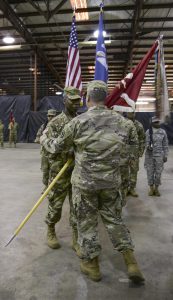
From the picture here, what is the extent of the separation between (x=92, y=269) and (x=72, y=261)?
1.22 ft

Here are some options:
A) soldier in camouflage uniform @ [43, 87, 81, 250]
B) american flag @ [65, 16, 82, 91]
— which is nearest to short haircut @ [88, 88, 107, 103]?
soldier in camouflage uniform @ [43, 87, 81, 250]

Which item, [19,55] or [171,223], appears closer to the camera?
[171,223]

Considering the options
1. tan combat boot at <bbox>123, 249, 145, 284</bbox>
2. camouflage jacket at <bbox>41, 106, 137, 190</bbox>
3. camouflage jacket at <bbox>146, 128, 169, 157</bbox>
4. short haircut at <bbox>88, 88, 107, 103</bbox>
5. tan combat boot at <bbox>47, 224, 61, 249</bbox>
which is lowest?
tan combat boot at <bbox>47, 224, 61, 249</bbox>

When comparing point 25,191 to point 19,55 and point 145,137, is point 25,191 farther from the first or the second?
point 19,55

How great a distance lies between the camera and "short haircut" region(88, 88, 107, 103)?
234 cm

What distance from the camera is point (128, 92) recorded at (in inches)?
134

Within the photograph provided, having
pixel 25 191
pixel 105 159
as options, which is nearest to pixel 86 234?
pixel 105 159

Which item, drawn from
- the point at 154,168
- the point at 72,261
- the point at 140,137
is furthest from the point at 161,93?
the point at 154,168

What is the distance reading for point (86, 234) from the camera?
2.38m

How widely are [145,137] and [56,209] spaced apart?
288 centimetres

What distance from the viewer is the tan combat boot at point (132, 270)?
2332 mm

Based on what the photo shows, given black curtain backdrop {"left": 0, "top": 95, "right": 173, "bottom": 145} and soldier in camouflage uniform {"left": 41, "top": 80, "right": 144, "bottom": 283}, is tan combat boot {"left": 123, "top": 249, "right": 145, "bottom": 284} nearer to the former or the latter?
soldier in camouflage uniform {"left": 41, "top": 80, "right": 144, "bottom": 283}

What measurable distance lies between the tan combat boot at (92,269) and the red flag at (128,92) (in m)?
1.70

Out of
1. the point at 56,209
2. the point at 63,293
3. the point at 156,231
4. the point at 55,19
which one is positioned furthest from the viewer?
the point at 55,19
